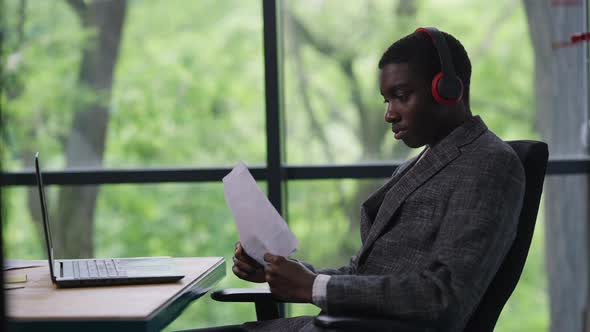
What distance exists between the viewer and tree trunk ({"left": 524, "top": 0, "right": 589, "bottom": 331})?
321 centimetres

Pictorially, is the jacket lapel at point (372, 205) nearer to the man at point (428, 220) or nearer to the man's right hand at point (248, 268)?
the man at point (428, 220)

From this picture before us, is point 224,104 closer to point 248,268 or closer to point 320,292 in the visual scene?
point 248,268

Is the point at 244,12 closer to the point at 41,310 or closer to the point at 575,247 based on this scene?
the point at 575,247

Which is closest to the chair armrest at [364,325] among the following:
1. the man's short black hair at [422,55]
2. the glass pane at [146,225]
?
the man's short black hair at [422,55]

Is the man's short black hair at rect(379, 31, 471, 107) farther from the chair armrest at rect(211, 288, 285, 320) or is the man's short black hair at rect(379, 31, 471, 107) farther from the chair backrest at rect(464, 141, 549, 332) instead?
the chair armrest at rect(211, 288, 285, 320)

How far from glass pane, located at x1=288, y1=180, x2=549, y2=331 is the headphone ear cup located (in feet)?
5.21

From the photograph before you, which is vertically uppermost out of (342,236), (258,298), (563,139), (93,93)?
(93,93)

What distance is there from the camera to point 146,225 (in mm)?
3520

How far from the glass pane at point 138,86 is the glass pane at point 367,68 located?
236 mm

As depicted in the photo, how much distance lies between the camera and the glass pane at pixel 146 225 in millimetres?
3383

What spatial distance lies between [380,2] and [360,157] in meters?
0.65

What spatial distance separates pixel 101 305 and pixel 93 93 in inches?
82.4

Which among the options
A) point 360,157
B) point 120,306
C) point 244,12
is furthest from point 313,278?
point 244,12

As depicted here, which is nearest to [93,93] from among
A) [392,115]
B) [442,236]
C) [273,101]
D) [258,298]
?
[273,101]
